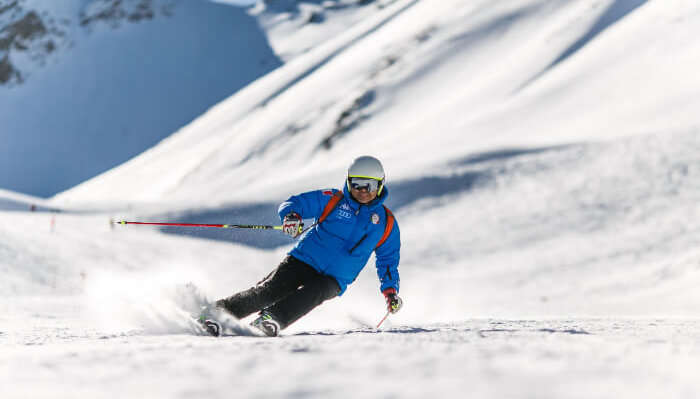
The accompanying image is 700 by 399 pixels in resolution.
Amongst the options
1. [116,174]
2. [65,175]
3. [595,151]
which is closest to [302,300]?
[595,151]

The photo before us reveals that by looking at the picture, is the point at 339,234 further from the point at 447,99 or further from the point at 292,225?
the point at 447,99

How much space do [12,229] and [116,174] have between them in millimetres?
37922

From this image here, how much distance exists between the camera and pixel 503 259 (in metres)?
12.8

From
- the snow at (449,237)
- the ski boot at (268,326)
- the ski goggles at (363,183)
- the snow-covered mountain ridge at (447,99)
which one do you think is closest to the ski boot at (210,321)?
the snow at (449,237)

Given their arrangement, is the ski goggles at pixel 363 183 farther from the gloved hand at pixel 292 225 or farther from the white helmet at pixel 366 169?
the gloved hand at pixel 292 225

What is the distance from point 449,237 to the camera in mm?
14281

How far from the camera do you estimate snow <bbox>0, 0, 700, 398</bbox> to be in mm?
2545

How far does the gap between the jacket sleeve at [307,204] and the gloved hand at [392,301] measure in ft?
3.32

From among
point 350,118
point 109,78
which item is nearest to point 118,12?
point 109,78

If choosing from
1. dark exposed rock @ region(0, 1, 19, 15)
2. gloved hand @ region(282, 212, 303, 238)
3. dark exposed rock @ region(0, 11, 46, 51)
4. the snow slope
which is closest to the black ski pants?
gloved hand @ region(282, 212, 303, 238)

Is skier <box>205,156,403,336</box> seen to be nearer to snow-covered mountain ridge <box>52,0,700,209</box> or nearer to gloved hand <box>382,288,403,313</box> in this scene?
gloved hand <box>382,288,403,313</box>

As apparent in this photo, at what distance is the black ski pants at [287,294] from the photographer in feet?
14.7

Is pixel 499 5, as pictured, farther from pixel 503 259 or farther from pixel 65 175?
pixel 65 175

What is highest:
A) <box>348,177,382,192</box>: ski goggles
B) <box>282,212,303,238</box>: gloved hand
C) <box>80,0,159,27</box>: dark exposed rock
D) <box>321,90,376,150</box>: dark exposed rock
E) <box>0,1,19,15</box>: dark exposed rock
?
<box>0,1,19,15</box>: dark exposed rock
